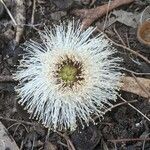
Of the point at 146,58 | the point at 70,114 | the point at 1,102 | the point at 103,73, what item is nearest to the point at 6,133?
the point at 1,102

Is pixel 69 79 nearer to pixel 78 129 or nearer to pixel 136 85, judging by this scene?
pixel 78 129

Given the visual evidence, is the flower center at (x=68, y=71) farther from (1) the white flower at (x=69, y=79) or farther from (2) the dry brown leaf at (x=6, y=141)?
(2) the dry brown leaf at (x=6, y=141)

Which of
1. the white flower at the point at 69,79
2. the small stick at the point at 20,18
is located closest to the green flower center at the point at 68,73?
the white flower at the point at 69,79

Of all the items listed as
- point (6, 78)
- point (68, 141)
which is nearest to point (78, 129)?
point (68, 141)

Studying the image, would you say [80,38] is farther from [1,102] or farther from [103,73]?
[1,102]

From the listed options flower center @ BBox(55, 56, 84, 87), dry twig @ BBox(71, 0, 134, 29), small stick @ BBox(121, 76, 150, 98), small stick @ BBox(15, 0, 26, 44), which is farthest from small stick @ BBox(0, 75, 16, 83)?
small stick @ BBox(121, 76, 150, 98)

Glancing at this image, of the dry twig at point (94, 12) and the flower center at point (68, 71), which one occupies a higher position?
the dry twig at point (94, 12)
